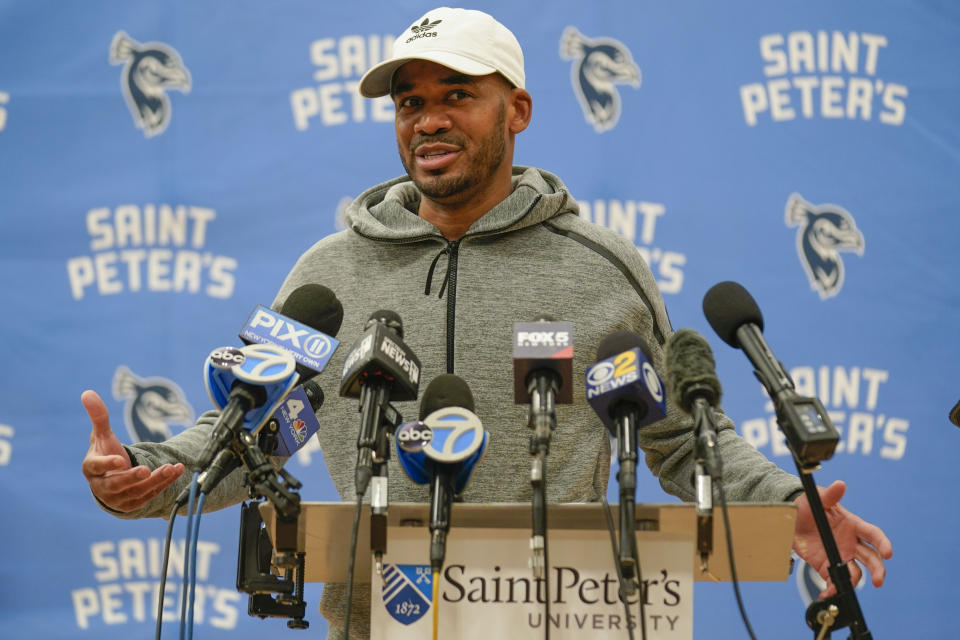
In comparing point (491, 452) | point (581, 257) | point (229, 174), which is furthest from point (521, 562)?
point (229, 174)

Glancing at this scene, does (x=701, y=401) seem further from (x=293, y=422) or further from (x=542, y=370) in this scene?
(x=293, y=422)

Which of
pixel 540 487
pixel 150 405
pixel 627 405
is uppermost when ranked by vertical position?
pixel 150 405

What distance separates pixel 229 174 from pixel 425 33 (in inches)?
43.9

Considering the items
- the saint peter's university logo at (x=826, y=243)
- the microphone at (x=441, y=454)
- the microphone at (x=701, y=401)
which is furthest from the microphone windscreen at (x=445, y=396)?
the saint peter's university logo at (x=826, y=243)

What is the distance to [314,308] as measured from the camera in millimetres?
1479

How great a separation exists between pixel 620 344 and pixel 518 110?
41.1 inches

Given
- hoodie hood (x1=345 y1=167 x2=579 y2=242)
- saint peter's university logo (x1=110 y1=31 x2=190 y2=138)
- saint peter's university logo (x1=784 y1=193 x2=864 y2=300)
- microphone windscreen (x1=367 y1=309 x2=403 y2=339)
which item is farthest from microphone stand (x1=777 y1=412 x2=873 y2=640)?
saint peter's university logo (x1=110 y1=31 x2=190 y2=138)

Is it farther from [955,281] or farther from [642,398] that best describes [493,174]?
[955,281]

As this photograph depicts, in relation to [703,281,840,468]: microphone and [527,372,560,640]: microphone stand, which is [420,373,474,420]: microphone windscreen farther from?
[703,281,840,468]: microphone

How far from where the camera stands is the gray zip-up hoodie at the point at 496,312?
1.87m

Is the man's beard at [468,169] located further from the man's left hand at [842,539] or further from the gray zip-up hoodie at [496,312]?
the man's left hand at [842,539]

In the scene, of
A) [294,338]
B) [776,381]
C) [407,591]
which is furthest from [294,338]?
Answer: [776,381]

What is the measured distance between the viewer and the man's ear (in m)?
2.19

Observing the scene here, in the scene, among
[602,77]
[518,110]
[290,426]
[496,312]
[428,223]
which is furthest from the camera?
[602,77]
